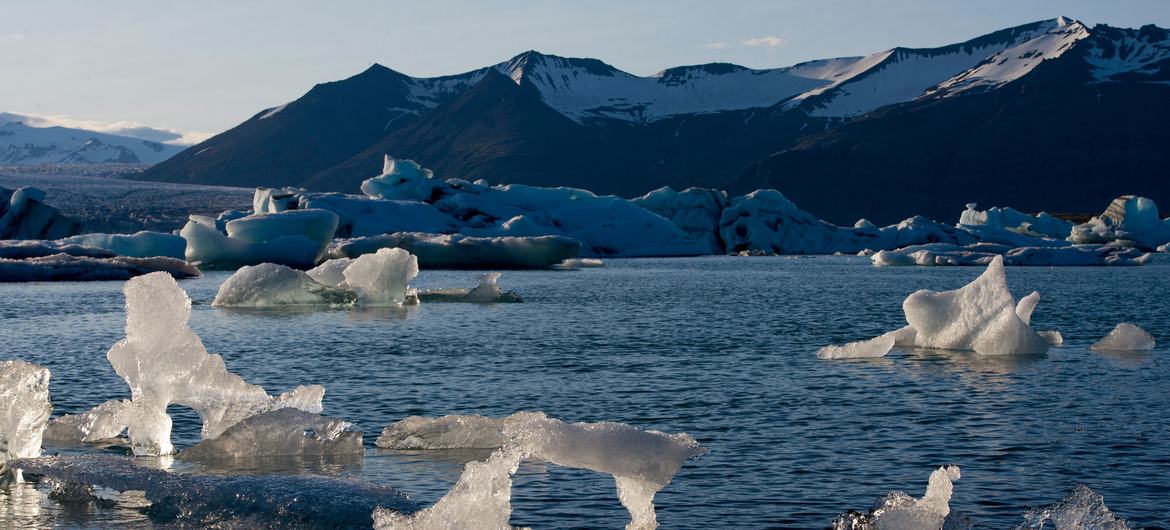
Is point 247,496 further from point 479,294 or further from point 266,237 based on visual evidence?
point 266,237

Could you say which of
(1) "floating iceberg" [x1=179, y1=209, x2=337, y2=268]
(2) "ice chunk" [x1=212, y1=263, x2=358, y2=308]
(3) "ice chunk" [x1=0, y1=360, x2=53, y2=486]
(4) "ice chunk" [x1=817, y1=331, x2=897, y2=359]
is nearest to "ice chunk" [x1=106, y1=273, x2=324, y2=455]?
(3) "ice chunk" [x1=0, y1=360, x2=53, y2=486]

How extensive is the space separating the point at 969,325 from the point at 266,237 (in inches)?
1421

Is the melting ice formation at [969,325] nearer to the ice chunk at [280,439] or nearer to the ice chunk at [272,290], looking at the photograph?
the ice chunk at [280,439]

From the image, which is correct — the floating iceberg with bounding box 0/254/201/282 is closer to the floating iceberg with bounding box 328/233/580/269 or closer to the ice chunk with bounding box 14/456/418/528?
the floating iceberg with bounding box 328/233/580/269

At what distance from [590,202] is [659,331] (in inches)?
1890

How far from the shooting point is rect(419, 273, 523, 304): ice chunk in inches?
1294

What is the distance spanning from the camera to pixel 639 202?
84125 mm

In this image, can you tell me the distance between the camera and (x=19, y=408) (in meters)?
10.4

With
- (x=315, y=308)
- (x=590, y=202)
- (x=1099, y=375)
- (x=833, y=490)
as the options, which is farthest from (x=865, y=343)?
(x=590, y=202)

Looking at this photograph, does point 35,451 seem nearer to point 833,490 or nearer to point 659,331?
point 833,490

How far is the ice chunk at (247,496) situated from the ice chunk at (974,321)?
12.1m

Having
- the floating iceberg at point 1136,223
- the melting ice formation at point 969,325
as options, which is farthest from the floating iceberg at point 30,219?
the floating iceberg at point 1136,223

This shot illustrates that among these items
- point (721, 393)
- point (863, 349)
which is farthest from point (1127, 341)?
point (721, 393)

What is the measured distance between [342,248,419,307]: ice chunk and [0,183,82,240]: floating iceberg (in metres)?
32.4
